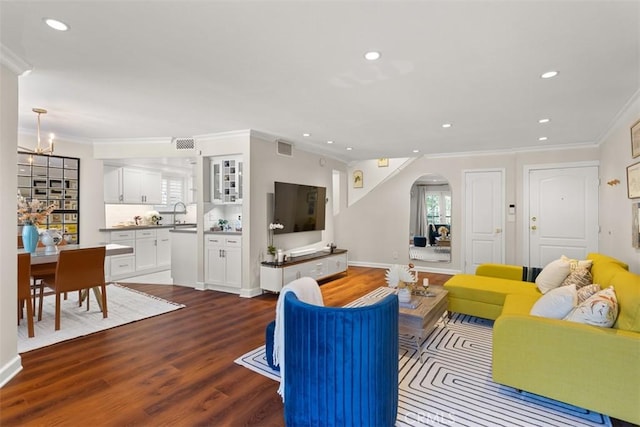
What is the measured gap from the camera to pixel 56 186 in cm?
520

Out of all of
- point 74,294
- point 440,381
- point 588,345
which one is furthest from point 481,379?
point 74,294

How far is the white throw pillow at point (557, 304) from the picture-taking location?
2.32 meters

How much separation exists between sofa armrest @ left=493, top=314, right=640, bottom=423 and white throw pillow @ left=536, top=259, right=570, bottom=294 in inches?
58.3

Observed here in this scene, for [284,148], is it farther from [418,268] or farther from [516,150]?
[516,150]

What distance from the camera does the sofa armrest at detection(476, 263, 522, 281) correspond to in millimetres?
4168

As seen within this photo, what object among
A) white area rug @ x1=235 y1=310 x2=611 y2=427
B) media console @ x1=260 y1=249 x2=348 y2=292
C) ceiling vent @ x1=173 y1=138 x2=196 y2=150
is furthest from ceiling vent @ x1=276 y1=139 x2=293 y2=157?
white area rug @ x1=235 y1=310 x2=611 y2=427

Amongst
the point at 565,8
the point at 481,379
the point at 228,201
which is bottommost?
the point at 481,379

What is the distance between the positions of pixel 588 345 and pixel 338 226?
606cm

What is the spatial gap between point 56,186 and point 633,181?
7.79 metres

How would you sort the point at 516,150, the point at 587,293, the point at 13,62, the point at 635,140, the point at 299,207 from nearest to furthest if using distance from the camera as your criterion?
the point at 13,62
the point at 587,293
the point at 635,140
the point at 299,207
the point at 516,150

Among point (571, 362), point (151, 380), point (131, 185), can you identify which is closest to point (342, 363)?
point (571, 362)

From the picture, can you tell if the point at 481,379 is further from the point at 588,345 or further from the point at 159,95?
the point at 159,95

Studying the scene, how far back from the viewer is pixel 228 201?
5.22 m

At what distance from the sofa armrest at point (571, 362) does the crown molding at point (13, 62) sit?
4.07 meters
